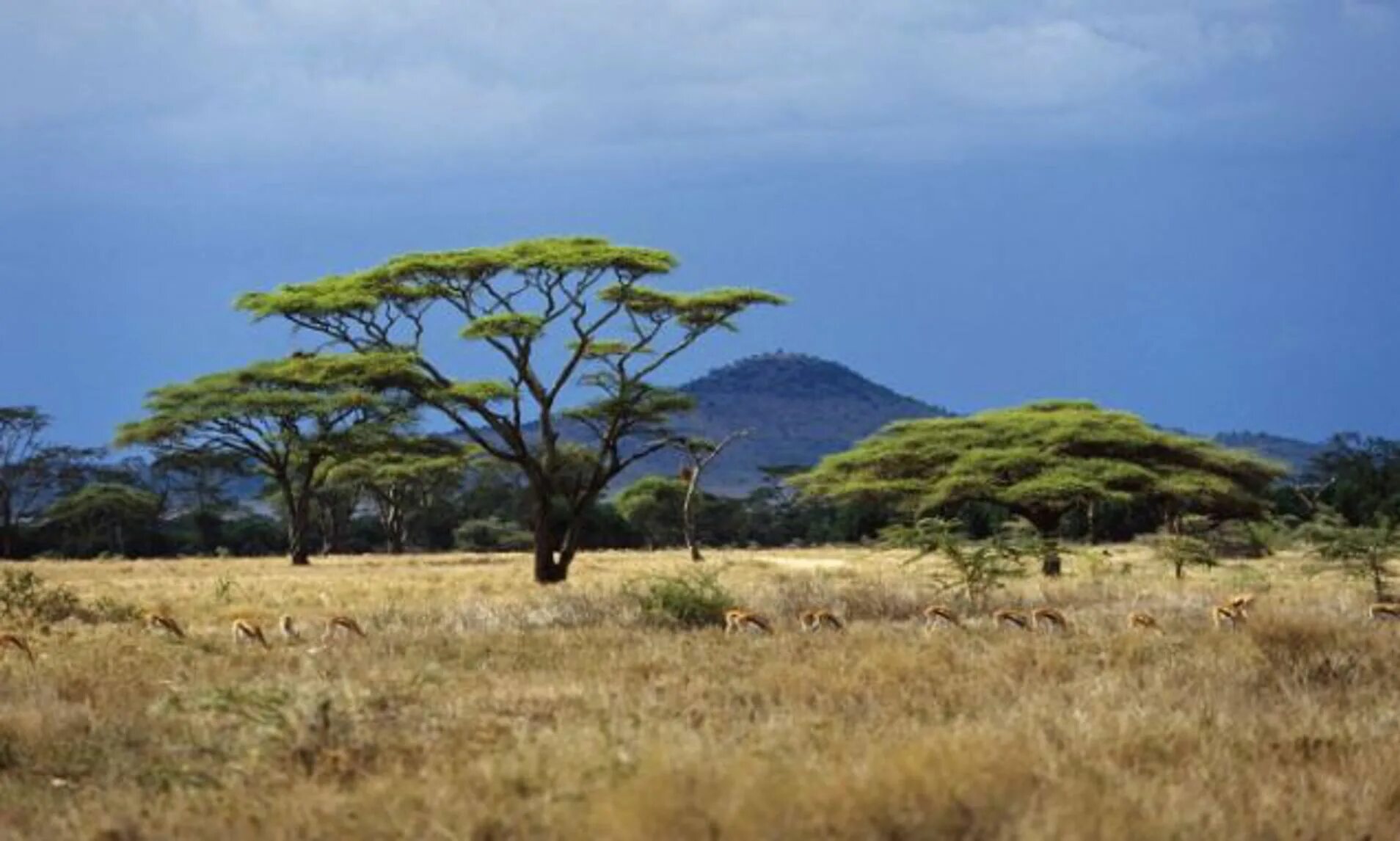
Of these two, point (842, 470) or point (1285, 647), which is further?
point (842, 470)

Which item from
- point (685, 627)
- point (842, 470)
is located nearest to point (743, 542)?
point (842, 470)

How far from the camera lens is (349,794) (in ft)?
18.5

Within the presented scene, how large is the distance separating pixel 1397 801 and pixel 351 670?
648cm

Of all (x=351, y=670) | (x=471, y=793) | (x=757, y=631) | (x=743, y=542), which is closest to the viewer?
(x=471, y=793)

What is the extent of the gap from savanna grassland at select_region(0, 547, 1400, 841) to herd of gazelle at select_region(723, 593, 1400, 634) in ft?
0.74

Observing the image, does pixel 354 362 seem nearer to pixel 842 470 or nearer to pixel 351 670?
pixel 842 470

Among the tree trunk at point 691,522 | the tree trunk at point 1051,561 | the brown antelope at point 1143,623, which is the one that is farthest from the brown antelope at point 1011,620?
the tree trunk at point 691,522

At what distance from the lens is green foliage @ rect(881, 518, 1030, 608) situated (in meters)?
17.0

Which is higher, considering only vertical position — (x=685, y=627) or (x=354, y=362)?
(x=354, y=362)

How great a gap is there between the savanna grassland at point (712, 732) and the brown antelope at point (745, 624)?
19cm

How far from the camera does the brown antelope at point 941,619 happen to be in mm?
12891

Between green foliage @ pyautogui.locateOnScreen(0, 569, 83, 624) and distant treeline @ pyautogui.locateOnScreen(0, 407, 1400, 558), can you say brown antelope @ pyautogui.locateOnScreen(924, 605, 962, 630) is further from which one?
distant treeline @ pyautogui.locateOnScreen(0, 407, 1400, 558)

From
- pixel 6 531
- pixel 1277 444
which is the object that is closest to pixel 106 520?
pixel 6 531

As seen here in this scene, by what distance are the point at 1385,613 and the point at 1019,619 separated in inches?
133
